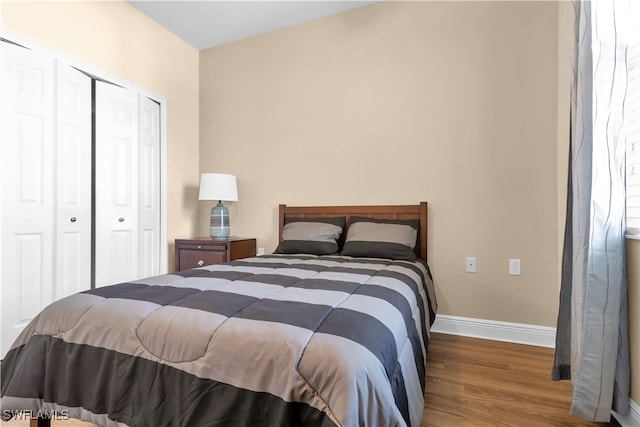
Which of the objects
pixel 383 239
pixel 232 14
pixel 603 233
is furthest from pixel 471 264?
pixel 232 14

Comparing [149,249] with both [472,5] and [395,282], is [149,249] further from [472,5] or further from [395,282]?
[472,5]

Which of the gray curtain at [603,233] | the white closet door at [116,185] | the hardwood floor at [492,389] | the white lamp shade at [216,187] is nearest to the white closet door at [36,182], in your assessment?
the white closet door at [116,185]

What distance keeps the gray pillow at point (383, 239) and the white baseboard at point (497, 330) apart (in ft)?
2.17

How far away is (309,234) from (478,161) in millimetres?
1393

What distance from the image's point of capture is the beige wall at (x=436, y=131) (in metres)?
2.25

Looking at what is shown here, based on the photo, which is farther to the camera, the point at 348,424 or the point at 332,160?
the point at 332,160

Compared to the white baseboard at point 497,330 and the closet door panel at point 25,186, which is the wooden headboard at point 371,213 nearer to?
the white baseboard at point 497,330

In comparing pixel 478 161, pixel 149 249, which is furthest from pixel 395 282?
pixel 149 249

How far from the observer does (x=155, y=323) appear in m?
1.00

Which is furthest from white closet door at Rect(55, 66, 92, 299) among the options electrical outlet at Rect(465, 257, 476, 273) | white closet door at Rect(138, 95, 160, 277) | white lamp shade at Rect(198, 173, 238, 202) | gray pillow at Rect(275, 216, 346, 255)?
electrical outlet at Rect(465, 257, 476, 273)

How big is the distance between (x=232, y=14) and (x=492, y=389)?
342 cm

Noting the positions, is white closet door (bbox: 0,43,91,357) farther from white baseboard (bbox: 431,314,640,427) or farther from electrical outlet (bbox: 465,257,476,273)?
electrical outlet (bbox: 465,257,476,273)

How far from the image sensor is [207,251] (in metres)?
2.77

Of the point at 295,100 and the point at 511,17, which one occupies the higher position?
the point at 511,17
